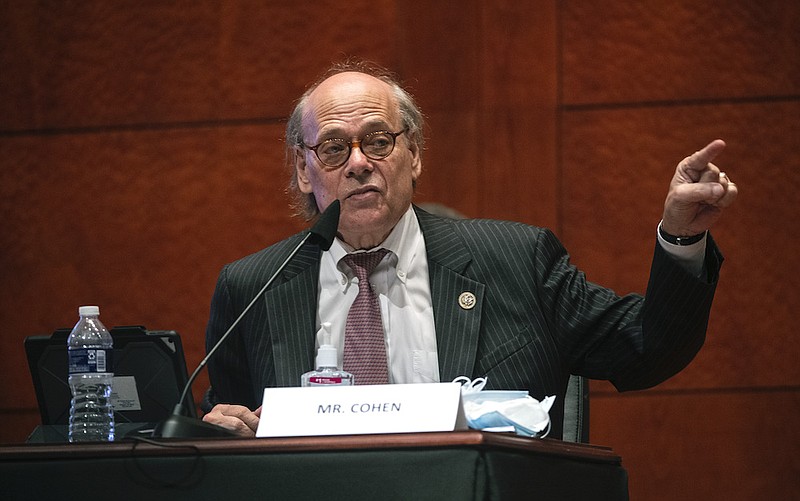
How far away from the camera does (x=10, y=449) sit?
1.50 meters

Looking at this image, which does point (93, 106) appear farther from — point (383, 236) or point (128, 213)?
point (383, 236)

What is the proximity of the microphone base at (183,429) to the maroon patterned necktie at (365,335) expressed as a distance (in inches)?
26.2

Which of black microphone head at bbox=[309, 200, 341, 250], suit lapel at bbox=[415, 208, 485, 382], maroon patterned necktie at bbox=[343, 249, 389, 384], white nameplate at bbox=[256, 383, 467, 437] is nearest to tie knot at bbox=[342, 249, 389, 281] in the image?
maroon patterned necktie at bbox=[343, 249, 389, 384]

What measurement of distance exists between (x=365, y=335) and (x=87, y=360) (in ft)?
1.96

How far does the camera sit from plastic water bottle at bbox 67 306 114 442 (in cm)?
194

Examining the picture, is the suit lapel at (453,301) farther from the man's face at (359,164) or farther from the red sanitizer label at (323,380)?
the red sanitizer label at (323,380)

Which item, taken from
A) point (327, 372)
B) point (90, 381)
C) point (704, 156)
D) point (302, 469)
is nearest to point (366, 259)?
point (327, 372)

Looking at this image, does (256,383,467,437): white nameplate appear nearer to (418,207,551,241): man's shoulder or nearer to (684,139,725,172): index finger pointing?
(684,139,725,172): index finger pointing

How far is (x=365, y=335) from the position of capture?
7.45ft

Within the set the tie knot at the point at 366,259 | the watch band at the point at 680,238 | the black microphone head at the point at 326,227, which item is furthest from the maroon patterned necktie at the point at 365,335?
the watch band at the point at 680,238

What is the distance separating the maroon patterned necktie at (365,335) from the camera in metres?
2.23

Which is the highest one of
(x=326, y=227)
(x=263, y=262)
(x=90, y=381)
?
(x=326, y=227)

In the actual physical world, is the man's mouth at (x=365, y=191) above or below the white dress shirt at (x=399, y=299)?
above

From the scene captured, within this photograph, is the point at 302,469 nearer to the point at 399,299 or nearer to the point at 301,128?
the point at 399,299
